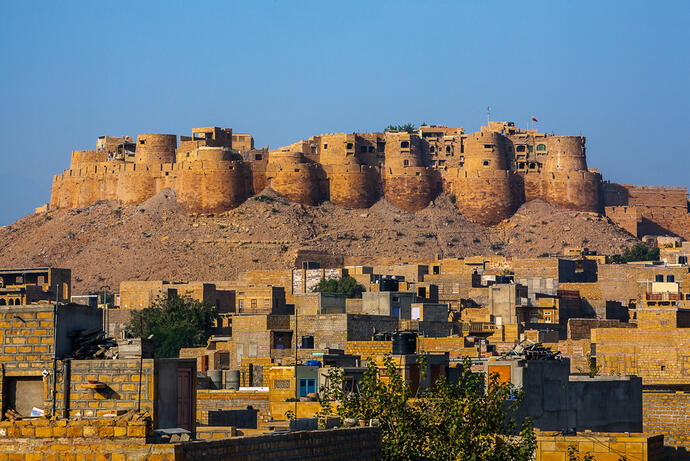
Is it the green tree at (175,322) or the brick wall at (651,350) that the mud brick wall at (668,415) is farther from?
the green tree at (175,322)

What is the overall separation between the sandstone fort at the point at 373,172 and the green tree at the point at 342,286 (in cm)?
2418

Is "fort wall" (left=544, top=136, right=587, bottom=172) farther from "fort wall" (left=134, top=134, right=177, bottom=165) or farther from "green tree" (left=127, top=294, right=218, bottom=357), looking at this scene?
"green tree" (left=127, top=294, right=218, bottom=357)

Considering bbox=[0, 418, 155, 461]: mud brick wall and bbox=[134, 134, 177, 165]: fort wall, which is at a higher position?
bbox=[134, 134, 177, 165]: fort wall

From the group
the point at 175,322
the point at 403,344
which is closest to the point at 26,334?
the point at 403,344

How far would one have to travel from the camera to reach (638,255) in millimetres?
80562

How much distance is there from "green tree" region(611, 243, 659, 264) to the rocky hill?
3345 millimetres

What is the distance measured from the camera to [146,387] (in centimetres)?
1114

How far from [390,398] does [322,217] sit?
7623 centimetres

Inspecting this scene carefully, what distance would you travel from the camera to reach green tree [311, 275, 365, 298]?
61.5 m

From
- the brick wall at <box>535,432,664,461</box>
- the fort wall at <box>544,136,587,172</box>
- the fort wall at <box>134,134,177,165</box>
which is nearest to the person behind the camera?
the brick wall at <box>535,432,664,461</box>

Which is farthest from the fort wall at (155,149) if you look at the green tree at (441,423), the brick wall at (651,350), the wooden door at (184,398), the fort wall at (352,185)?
the wooden door at (184,398)

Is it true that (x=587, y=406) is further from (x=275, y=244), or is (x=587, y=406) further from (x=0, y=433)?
(x=275, y=244)

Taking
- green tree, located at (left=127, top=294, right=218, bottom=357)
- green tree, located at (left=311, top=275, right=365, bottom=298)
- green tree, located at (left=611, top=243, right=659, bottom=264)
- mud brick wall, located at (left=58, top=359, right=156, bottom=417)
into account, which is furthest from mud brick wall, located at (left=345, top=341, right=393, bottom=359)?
green tree, located at (left=611, top=243, right=659, bottom=264)

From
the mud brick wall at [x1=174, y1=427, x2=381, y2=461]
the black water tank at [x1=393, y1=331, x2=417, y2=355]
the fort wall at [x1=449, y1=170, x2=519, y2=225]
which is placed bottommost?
the mud brick wall at [x1=174, y1=427, x2=381, y2=461]
